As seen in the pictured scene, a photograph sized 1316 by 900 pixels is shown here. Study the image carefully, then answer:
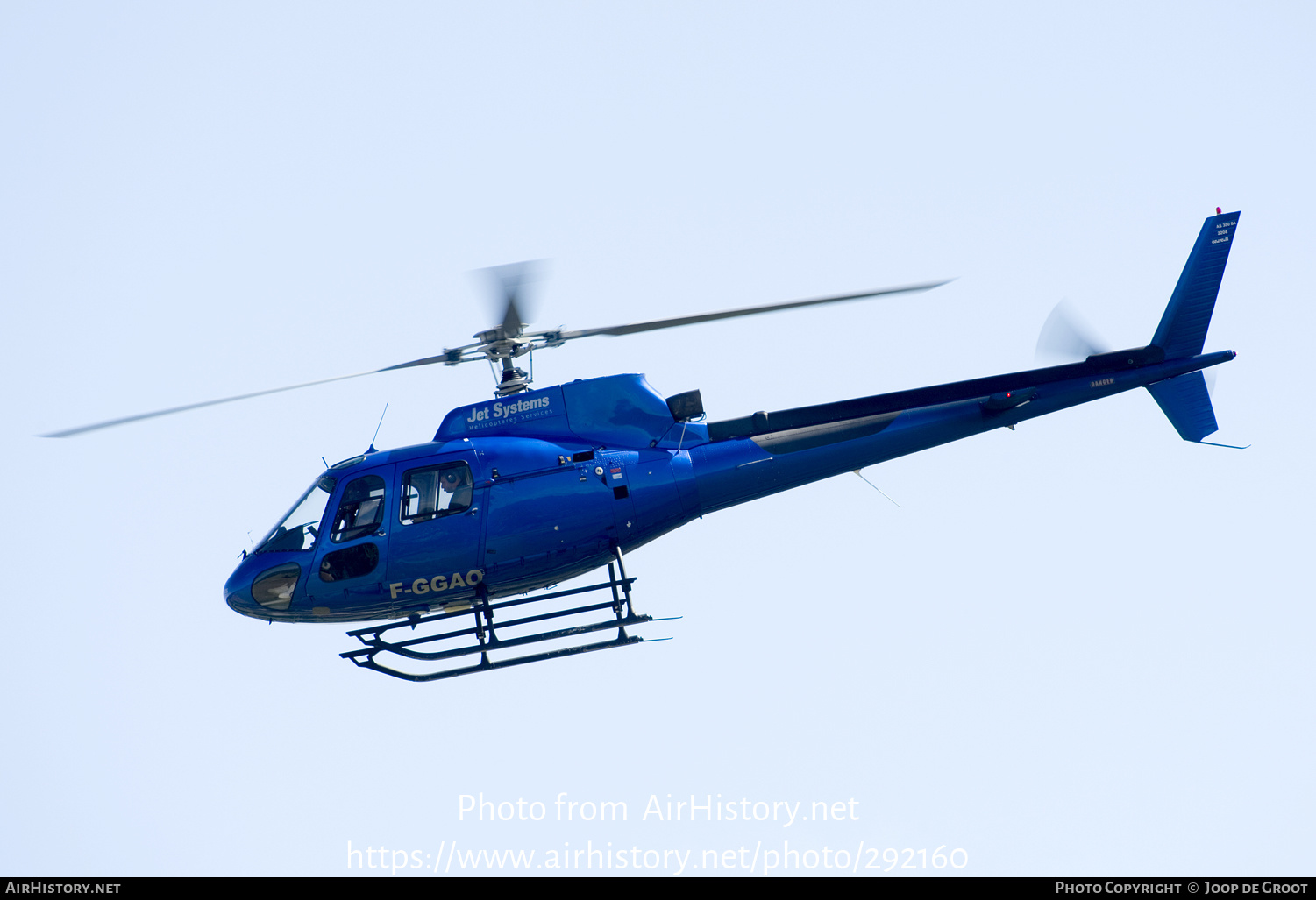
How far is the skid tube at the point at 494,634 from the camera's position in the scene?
14.4 m

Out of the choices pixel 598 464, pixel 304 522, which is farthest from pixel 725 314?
pixel 304 522

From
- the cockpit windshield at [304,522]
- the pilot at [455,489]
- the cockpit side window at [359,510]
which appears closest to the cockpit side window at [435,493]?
the pilot at [455,489]

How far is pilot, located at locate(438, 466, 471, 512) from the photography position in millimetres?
→ 14634

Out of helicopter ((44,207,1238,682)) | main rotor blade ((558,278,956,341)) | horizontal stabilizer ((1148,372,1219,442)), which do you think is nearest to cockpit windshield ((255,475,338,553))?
helicopter ((44,207,1238,682))

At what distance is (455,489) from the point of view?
578 inches

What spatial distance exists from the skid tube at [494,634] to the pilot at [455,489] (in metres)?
0.97

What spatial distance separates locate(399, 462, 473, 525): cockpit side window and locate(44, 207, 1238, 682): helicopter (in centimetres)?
2

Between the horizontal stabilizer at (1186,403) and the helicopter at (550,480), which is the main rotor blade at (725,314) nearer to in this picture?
the helicopter at (550,480)

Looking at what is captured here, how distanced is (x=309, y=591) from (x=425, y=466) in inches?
77.6

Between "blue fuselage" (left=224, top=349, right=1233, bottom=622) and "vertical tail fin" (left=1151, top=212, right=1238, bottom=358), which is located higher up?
"vertical tail fin" (left=1151, top=212, right=1238, bottom=358)

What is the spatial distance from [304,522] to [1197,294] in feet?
36.1

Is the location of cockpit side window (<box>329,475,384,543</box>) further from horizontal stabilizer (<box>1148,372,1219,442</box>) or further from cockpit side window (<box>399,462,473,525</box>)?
horizontal stabilizer (<box>1148,372,1219,442</box>)

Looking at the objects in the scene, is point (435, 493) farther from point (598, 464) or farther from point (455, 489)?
point (598, 464)
